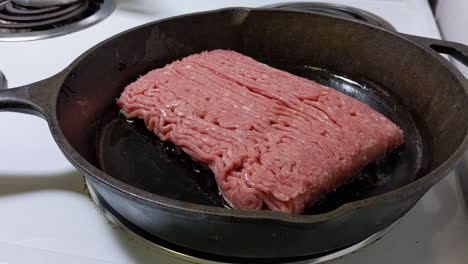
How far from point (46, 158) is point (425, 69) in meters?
1.06

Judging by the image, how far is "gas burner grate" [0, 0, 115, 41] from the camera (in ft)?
5.60

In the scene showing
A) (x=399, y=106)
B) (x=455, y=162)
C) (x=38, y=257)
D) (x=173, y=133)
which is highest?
(x=455, y=162)

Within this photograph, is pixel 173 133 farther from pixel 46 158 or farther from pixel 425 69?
pixel 425 69

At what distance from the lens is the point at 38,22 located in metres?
1.77

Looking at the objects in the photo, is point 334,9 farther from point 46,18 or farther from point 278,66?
point 46,18

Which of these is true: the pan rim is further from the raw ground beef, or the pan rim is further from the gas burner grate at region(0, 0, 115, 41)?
the gas burner grate at region(0, 0, 115, 41)

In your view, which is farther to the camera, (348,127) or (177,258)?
(348,127)

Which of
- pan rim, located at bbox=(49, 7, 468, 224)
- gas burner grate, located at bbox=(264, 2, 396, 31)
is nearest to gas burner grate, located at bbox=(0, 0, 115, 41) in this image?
gas burner grate, located at bbox=(264, 2, 396, 31)

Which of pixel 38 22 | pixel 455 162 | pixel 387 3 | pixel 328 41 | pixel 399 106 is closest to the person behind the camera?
pixel 455 162

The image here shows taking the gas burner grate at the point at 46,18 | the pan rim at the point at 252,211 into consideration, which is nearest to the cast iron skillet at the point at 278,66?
the pan rim at the point at 252,211

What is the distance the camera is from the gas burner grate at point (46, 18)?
67.2 inches

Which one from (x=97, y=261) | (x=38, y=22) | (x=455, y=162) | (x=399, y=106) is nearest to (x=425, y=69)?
(x=399, y=106)

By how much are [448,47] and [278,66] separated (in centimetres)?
52

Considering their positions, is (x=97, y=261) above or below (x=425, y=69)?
below
